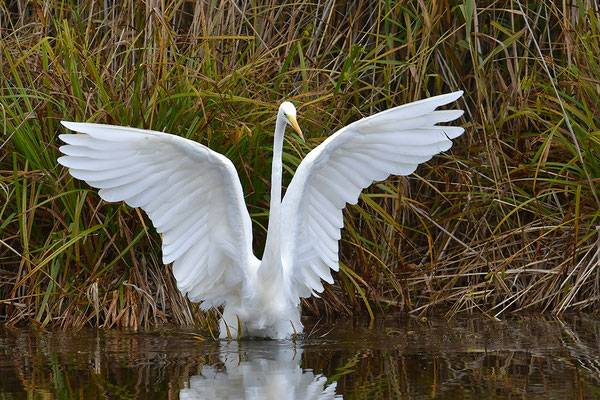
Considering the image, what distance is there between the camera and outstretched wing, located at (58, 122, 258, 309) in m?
4.52

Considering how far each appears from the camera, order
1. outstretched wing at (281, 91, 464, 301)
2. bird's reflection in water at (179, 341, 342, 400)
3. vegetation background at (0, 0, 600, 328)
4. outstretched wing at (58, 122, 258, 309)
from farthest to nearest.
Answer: vegetation background at (0, 0, 600, 328), outstretched wing at (281, 91, 464, 301), outstretched wing at (58, 122, 258, 309), bird's reflection in water at (179, 341, 342, 400)

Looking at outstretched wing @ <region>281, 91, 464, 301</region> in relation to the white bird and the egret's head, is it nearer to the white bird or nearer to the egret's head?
the white bird

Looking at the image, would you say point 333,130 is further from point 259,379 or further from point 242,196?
point 259,379

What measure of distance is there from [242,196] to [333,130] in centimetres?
147

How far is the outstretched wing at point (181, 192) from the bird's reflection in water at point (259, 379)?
50 cm

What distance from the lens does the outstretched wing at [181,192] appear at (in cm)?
452

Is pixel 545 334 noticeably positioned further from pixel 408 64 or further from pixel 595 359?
pixel 408 64

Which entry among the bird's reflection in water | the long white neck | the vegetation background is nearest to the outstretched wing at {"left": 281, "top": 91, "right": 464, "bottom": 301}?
the long white neck

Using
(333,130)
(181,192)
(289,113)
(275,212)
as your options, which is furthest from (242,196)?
(333,130)

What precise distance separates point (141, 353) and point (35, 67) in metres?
2.32

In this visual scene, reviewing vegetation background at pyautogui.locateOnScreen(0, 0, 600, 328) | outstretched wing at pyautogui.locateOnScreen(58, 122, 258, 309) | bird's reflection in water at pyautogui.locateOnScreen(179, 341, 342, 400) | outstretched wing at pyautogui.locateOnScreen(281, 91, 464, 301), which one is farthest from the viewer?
vegetation background at pyautogui.locateOnScreen(0, 0, 600, 328)

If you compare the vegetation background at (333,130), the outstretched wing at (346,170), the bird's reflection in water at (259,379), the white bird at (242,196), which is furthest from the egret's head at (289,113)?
the bird's reflection in water at (259,379)

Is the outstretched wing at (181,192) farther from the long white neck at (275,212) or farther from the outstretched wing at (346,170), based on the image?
the outstretched wing at (346,170)

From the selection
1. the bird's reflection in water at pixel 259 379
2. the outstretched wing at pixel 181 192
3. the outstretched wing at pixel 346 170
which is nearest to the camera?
the bird's reflection in water at pixel 259 379
